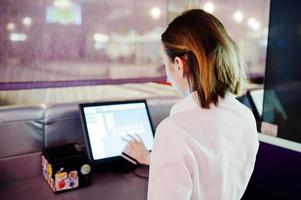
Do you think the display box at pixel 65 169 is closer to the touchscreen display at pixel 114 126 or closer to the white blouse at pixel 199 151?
the touchscreen display at pixel 114 126

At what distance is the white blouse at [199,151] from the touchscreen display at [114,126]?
25.3 inches

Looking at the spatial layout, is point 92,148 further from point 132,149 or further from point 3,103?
point 3,103

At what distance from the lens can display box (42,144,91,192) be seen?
4.01ft

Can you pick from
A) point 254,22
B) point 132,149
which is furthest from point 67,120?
point 254,22

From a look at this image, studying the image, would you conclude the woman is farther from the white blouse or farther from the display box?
the display box

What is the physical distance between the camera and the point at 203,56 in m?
0.83

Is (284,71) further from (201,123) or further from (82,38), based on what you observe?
(201,123)

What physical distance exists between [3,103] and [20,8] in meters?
0.45

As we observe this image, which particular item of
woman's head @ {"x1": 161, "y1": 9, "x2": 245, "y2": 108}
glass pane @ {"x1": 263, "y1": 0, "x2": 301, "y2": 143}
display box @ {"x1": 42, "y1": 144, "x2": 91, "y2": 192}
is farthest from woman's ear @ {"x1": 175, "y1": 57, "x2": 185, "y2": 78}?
glass pane @ {"x1": 263, "y1": 0, "x2": 301, "y2": 143}

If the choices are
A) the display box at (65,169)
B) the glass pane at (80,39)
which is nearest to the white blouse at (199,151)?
the display box at (65,169)

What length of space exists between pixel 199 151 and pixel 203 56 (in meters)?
0.25

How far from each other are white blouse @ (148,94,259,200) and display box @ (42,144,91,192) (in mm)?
508

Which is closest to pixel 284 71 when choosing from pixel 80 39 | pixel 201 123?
pixel 80 39

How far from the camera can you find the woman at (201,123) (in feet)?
2.64
